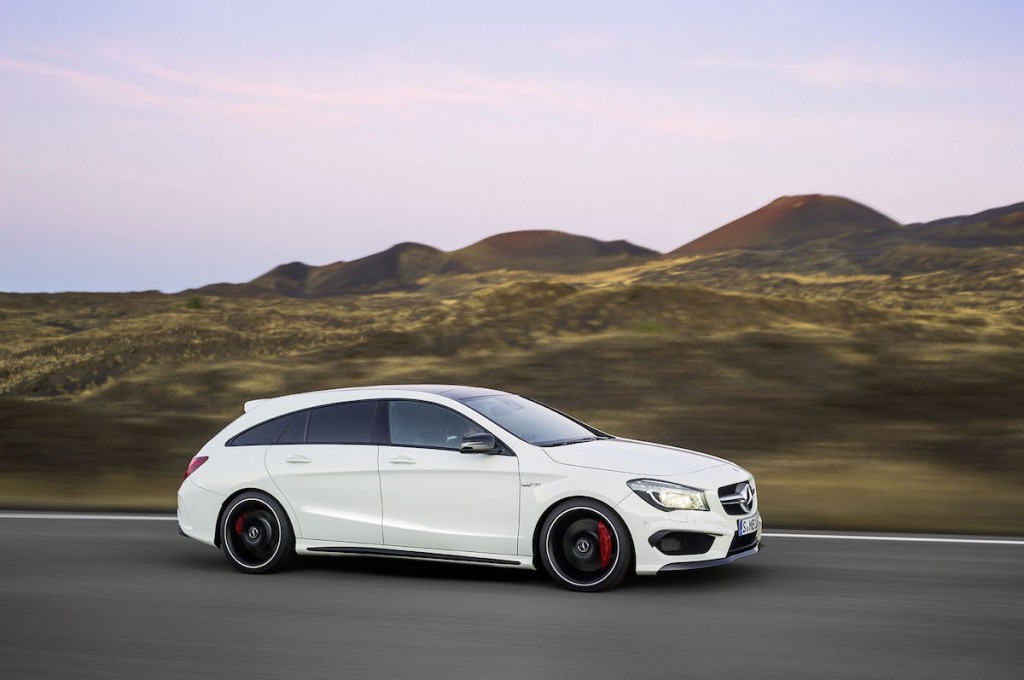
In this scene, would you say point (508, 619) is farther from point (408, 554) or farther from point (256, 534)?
point (256, 534)

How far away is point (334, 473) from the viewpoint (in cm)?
1001

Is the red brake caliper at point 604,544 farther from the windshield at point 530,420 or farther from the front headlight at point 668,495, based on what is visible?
the windshield at point 530,420

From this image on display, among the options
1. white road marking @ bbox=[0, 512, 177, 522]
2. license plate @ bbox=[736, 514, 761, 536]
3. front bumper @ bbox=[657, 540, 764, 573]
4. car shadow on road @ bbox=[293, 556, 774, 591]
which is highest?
license plate @ bbox=[736, 514, 761, 536]

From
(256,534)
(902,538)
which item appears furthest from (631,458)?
(902,538)

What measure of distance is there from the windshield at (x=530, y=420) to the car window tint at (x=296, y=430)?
1.41m

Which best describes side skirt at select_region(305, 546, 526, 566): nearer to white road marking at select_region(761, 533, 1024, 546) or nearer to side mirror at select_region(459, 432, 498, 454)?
side mirror at select_region(459, 432, 498, 454)

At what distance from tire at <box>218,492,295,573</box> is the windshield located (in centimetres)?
177

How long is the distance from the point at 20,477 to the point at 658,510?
1266 centimetres

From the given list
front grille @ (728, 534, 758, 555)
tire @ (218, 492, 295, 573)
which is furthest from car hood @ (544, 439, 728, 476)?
tire @ (218, 492, 295, 573)

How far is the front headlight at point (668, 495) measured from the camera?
29.2 feet

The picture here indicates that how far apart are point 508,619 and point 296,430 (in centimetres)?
295

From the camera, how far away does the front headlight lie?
8.91 meters

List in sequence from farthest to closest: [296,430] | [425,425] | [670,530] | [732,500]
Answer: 1. [296,430]
2. [425,425]
3. [732,500]
4. [670,530]

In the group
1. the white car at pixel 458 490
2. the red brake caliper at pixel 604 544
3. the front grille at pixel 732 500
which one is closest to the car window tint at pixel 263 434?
the white car at pixel 458 490
